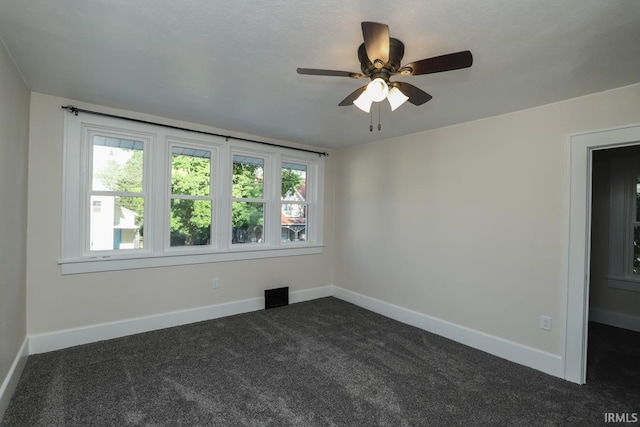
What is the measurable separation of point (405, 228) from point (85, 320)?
144 inches

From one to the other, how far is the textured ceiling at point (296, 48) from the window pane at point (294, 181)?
1673 mm

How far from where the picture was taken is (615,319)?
3863 millimetres

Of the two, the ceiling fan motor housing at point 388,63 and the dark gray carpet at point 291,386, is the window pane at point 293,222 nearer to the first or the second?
the dark gray carpet at point 291,386

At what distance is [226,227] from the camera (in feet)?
13.1

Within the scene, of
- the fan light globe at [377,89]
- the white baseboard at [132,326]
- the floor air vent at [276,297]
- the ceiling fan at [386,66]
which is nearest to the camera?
the ceiling fan at [386,66]

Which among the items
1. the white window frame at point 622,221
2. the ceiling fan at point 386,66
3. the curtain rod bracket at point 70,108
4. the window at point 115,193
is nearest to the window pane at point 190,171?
the window at point 115,193

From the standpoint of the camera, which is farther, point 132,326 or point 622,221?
point 622,221

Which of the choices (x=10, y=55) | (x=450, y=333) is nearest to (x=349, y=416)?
(x=450, y=333)

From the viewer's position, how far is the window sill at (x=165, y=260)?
3066 mm

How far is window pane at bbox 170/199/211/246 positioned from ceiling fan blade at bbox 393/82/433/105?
2848 mm

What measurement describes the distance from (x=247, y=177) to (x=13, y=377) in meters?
2.89

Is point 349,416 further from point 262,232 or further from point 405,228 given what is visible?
point 262,232

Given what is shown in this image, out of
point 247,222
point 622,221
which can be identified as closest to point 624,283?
point 622,221

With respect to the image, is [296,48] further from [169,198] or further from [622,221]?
[622,221]
